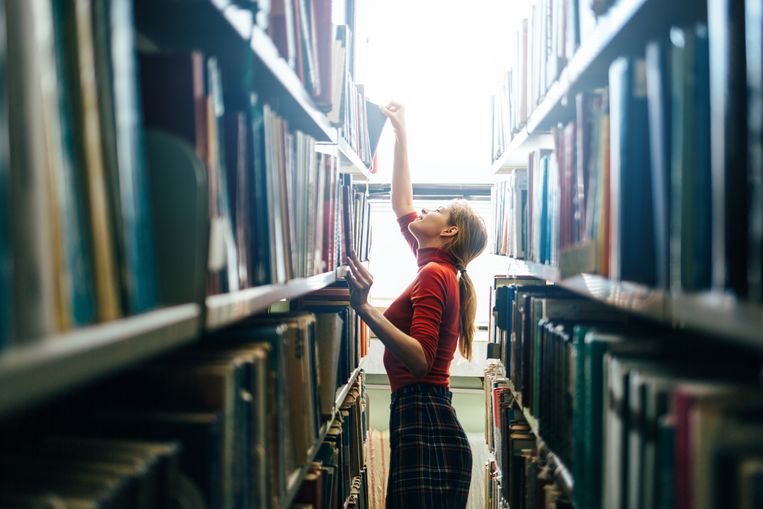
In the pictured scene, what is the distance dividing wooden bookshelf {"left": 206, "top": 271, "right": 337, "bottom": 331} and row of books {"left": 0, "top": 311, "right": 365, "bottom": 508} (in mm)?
68

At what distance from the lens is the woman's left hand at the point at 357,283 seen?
190cm

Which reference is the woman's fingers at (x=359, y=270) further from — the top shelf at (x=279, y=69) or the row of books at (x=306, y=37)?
the row of books at (x=306, y=37)

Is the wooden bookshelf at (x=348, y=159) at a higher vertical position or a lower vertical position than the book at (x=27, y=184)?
higher

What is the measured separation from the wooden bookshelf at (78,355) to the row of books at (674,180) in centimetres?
53

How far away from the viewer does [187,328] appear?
59 centimetres

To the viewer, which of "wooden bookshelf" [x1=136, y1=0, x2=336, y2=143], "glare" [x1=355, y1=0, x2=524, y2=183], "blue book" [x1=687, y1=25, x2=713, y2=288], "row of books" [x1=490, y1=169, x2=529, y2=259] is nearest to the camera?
"blue book" [x1=687, y1=25, x2=713, y2=288]

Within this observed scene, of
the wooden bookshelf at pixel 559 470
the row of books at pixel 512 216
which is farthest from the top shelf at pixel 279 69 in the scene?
the wooden bookshelf at pixel 559 470

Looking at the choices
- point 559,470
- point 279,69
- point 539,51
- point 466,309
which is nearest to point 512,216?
point 466,309

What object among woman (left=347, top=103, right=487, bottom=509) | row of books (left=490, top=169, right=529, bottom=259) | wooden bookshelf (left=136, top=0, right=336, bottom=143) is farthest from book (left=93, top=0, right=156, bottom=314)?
row of books (left=490, top=169, right=529, bottom=259)

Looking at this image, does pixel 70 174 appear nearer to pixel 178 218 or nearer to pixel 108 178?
pixel 108 178

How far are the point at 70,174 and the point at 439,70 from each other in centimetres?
356

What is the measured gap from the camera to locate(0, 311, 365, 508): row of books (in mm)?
636

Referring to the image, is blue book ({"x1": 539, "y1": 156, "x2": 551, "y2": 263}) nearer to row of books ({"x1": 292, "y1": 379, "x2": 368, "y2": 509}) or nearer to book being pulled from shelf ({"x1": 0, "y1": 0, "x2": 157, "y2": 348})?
row of books ({"x1": 292, "y1": 379, "x2": 368, "y2": 509})

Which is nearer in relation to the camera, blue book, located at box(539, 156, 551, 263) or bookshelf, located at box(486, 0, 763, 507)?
bookshelf, located at box(486, 0, 763, 507)
